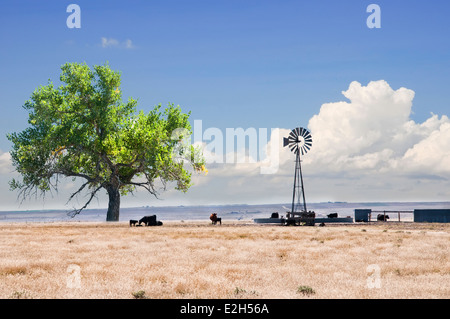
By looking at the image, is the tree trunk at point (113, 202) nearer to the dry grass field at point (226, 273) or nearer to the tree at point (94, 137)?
the tree at point (94, 137)

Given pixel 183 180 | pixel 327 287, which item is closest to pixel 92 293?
pixel 327 287

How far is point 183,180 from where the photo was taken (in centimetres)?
4981

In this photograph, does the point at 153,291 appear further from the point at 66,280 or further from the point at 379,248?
the point at 379,248

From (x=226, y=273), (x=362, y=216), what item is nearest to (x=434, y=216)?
(x=362, y=216)

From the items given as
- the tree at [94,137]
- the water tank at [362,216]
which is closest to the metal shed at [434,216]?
the water tank at [362,216]

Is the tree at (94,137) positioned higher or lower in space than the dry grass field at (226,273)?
higher

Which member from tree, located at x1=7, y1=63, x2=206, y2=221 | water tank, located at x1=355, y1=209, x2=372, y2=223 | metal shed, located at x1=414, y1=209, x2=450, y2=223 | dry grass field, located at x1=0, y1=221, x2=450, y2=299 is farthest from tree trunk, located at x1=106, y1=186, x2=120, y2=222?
metal shed, located at x1=414, y1=209, x2=450, y2=223

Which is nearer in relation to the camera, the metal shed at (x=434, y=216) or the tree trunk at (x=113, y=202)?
the metal shed at (x=434, y=216)

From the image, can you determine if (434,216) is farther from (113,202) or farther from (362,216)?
(113,202)

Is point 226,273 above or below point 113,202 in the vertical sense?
below

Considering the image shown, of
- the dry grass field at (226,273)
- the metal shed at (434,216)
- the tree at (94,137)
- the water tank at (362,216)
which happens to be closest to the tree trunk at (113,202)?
the tree at (94,137)

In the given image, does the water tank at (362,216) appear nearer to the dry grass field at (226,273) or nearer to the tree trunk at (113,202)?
the tree trunk at (113,202)

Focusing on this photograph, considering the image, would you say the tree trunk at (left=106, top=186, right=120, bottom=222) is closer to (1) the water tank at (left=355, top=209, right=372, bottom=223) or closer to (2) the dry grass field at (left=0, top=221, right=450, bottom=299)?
(1) the water tank at (left=355, top=209, right=372, bottom=223)

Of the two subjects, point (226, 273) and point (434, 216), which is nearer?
point (226, 273)
